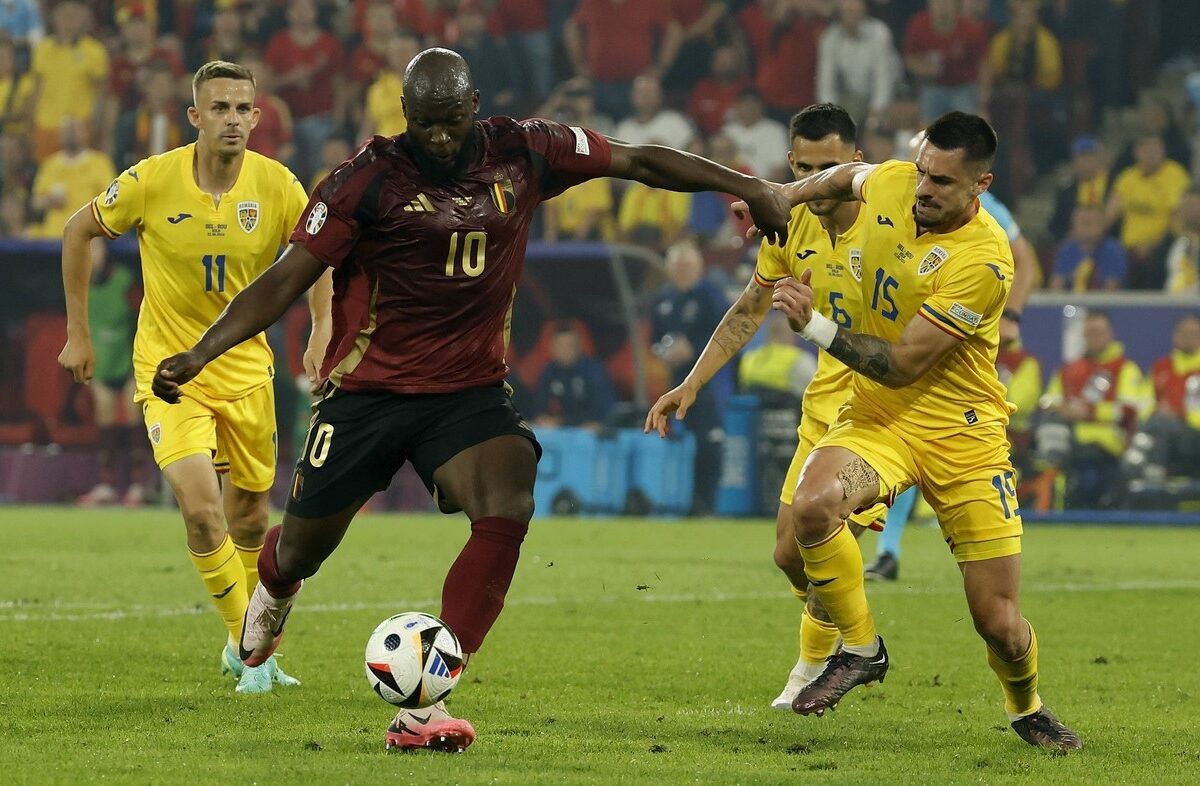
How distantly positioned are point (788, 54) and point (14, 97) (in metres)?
9.16

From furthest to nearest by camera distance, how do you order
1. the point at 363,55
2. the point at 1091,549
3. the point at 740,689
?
the point at 363,55
the point at 1091,549
the point at 740,689

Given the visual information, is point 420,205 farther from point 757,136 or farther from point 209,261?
point 757,136

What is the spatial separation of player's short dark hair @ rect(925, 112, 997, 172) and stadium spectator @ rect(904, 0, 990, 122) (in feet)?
45.7

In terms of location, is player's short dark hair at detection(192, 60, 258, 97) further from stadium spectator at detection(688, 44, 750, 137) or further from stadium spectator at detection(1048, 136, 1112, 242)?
stadium spectator at detection(1048, 136, 1112, 242)

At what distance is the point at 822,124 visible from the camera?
23.8ft

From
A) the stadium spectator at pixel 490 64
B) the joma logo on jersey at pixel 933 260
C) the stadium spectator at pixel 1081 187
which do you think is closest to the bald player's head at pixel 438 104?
the joma logo on jersey at pixel 933 260

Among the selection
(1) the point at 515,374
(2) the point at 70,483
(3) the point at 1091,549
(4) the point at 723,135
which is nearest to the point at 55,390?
(2) the point at 70,483

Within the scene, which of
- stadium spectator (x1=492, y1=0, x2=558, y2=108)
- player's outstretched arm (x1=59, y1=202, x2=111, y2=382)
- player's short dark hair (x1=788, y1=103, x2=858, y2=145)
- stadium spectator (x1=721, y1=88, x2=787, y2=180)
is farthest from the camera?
stadium spectator (x1=492, y1=0, x2=558, y2=108)

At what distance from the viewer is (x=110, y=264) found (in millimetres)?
19250

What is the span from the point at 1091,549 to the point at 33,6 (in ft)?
47.7

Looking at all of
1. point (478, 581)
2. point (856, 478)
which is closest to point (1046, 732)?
point (856, 478)

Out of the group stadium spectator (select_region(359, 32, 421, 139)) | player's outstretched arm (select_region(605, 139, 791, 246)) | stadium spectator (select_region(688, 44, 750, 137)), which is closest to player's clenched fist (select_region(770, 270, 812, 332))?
player's outstretched arm (select_region(605, 139, 791, 246))

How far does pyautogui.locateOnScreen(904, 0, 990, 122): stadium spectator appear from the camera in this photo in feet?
65.3

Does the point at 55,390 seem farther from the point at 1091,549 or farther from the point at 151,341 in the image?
the point at 151,341
